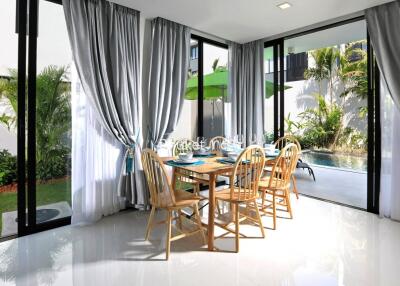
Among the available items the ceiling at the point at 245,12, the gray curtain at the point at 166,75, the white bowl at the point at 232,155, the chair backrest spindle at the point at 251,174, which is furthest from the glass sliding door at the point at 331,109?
the chair backrest spindle at the point at 251,174

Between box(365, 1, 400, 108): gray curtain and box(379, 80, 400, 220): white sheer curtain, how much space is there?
0.12 meters

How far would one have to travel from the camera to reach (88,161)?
3.03 metres

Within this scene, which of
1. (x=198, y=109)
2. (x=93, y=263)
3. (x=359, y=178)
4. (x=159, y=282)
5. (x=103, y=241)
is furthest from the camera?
(x=359, y=178)

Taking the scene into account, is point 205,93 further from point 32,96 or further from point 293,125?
point 293,125

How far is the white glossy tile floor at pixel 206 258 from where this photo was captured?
197cm

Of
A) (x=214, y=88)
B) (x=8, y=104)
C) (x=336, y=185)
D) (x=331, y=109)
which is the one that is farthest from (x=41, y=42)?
(x=331, y=109)

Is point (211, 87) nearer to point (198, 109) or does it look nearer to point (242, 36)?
point (198, 109)

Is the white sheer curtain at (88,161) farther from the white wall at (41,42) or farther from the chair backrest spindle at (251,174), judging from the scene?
the chair backrest spindle at (251,174)

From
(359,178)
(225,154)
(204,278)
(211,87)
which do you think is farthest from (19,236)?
(359,178)

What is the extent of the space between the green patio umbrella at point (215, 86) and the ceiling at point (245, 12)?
73 cm

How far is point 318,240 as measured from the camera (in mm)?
2627

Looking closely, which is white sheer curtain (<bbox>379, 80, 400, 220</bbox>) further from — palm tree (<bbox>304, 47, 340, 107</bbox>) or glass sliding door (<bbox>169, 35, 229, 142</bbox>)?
palm tree (<bbox>304, 47, 340, 107</bbox>)

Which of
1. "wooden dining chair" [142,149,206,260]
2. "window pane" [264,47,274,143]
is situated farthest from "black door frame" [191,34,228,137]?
"wooden dining chair" [142,149,206,260]

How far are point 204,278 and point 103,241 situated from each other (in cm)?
116
